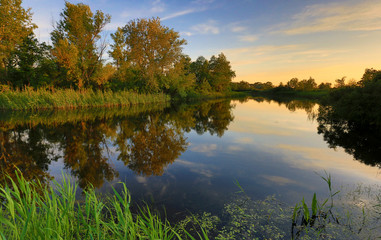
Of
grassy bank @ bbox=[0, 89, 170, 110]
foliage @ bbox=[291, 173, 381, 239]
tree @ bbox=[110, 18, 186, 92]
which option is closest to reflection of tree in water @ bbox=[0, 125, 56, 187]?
foliage @ bbox=[291, 173, 381, 239]

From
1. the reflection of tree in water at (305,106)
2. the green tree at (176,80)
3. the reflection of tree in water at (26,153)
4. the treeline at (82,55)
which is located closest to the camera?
the reflection of tree in water at (26,153)

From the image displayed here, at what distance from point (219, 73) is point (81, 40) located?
187 feet

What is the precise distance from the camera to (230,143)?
431 inches

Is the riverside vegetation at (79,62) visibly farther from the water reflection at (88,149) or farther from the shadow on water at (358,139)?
the shadow on water at (358,139)

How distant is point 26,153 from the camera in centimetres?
820

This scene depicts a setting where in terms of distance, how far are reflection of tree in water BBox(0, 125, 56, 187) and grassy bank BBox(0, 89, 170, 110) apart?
1270 centimetres

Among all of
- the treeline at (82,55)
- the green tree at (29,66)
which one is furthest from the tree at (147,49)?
the green tree at (29,66)

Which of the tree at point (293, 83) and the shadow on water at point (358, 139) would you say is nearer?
Result: the shadow on water at point (358, 139)

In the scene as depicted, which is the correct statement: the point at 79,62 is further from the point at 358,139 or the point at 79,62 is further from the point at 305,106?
the point at 305,106

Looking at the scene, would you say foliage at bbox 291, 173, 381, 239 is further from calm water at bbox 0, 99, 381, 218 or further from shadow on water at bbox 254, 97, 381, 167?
shadow on water at bbox 254, 97, 381, 167

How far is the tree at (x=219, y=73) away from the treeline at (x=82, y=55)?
38.1 metres

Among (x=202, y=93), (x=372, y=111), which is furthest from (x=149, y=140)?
(x=202, y=93)

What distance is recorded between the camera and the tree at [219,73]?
3017 inches

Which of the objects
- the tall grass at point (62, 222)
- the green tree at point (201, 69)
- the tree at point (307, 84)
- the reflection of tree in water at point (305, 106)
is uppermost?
the green tree at point (201, 69)
